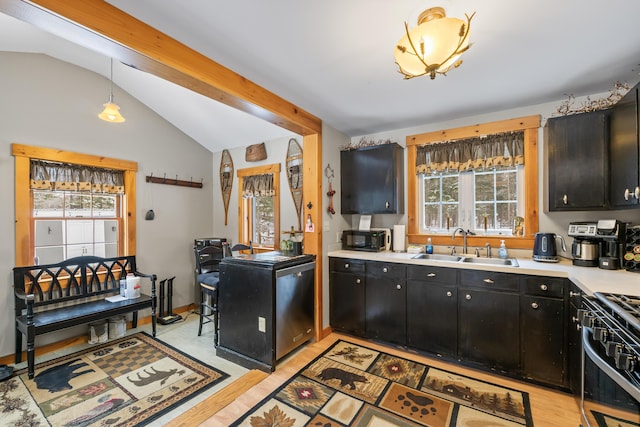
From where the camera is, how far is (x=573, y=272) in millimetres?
2098

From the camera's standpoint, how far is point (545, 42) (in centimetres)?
180

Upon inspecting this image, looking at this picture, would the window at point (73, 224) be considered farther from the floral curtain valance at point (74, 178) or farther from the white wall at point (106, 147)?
the white wall at point (106, 147)

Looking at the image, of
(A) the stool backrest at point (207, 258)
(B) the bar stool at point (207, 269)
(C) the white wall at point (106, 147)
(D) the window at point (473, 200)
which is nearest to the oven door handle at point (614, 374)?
(D) the window at point (473, 200)

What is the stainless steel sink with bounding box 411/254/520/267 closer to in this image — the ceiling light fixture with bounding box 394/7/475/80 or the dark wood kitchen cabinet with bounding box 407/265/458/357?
the dark wood kitchen cabinet with bounding box 407/265/458/357

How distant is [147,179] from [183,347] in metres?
2.27

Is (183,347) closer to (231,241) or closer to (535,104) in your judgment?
(231,241)

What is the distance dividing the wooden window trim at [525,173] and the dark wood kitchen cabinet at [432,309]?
2.33 feet

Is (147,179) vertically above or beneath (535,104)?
beneath

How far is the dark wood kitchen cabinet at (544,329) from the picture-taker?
2.14m

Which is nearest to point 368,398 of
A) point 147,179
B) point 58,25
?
point 58,25

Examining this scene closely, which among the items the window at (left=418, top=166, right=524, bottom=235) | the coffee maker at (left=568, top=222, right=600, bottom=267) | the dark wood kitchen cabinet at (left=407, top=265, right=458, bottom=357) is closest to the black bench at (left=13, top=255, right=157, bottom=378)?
the dark wood kitchen cabinet at (left=407, top=265, right=458, bottom=357)

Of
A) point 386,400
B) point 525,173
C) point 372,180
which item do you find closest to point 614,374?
point 386,400

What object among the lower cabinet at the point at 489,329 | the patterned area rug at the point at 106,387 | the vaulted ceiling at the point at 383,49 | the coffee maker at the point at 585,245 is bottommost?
the patterned area rug at the point at 106,387

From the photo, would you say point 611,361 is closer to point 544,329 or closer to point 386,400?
point 544,329
